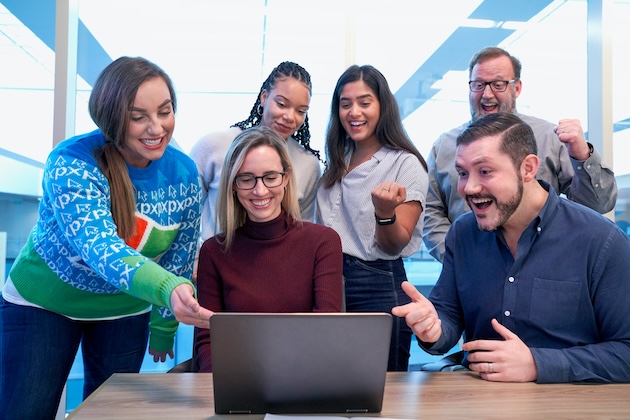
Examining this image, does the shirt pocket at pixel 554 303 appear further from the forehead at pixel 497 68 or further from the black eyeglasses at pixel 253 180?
the forehead at pixel 497 68

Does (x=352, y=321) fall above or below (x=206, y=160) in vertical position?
below

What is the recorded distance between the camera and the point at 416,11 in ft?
10.8

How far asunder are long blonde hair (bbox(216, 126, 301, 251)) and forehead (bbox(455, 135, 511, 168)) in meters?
0.61

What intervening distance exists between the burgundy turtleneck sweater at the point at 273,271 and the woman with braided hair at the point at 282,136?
354mm

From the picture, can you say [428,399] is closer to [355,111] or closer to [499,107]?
[355,111]

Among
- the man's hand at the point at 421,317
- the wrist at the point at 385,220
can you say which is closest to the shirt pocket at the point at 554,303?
the man's hand at the point at 421,317

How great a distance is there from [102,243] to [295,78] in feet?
3.51

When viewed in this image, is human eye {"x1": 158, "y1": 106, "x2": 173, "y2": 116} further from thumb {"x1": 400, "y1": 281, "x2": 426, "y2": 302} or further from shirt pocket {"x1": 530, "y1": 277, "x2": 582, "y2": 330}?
shirt pocket {"x1": 530, "y1": 277, "x2": 582, "y2": 330}

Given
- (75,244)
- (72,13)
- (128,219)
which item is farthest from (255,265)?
(72,13)

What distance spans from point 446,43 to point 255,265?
199cm

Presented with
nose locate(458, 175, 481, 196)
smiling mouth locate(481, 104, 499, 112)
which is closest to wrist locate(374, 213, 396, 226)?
nose locate(458, 175, 481, 196)

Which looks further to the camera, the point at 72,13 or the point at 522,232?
the point at 72,13

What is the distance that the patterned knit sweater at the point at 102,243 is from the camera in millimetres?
1484

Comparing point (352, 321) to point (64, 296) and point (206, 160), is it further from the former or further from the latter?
point (206, 160)
